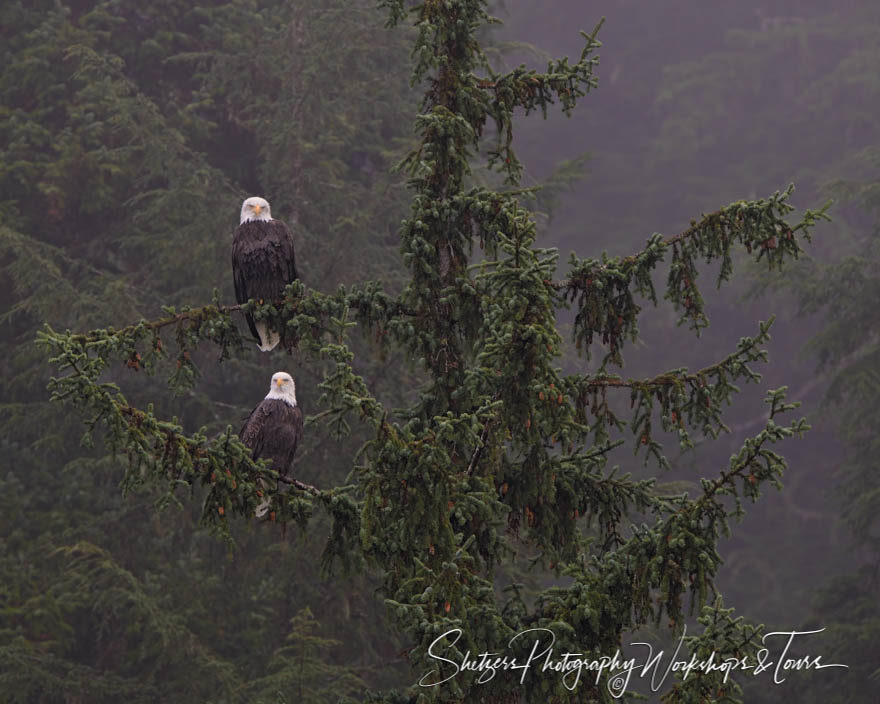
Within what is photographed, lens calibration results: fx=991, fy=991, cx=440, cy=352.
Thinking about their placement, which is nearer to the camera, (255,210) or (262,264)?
(262,264)

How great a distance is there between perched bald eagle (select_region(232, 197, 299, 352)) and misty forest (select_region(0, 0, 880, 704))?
66mm

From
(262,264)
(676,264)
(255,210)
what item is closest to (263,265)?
(262,264)

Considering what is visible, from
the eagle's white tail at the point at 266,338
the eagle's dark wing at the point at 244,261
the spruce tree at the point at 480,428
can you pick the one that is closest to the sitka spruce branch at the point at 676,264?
the spruce tree at the point at 480,428

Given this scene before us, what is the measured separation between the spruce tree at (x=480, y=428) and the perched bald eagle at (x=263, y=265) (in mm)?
316

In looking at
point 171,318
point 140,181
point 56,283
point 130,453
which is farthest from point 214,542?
point 130,453

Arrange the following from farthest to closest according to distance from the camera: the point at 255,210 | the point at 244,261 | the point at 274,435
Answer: the point at 255,210, the point at 244,261, the point at 274,435

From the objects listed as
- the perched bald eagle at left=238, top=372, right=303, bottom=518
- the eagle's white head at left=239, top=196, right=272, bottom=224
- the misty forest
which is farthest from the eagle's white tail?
the eagle's white head at left=239, top=196, right=272, bottom=224

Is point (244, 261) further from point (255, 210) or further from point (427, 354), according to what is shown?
point (427, 354)

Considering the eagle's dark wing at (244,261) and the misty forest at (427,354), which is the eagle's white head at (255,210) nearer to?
Result: the eagle's dark wing at (244,261)

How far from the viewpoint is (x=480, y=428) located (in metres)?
4.09

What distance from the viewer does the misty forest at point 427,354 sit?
418cm

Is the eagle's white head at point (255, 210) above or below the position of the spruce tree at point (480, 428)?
above

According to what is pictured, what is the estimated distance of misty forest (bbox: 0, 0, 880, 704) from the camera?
4176mm

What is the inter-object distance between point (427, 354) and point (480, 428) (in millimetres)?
1270
